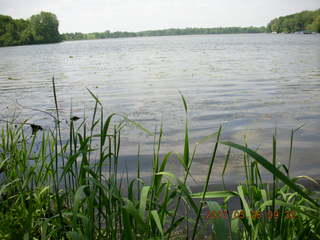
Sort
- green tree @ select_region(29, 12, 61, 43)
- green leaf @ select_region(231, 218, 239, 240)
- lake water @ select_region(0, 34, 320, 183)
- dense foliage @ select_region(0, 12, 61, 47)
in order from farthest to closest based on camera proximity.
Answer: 1. green tree @ select_region(29, 12, 61, 43)
2. dense foliage @ select_region(0, 12, 61, 47)
3. lake water @ select_region(0, 34, 320, 183)
4. green leaf @ select_region(231, 218, 239, 240)

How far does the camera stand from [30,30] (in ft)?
384

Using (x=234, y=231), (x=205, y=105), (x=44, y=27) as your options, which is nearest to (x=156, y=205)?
(x=234, y=231)

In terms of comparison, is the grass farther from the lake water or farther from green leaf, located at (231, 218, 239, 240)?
the lake water

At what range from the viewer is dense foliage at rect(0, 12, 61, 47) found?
353ft

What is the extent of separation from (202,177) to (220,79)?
438 inches

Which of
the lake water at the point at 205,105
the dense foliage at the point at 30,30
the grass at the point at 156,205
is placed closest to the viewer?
the grass at the point at 156,205

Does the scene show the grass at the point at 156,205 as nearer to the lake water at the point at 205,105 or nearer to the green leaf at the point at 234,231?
the green leaf at the point at 234,231

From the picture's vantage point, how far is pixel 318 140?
6566 mm

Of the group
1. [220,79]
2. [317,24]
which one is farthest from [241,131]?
[317,24]

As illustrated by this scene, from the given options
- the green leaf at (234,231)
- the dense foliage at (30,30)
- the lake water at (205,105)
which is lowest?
the lake water at (205,105)

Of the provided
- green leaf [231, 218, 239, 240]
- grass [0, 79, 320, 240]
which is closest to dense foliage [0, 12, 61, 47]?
grass [0, 79, 320, 240]

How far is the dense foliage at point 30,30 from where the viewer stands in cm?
10750

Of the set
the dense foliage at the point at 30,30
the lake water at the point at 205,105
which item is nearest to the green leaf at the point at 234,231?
the lake water at the point at 205,105

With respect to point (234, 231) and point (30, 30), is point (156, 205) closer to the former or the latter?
point (234, 231)
